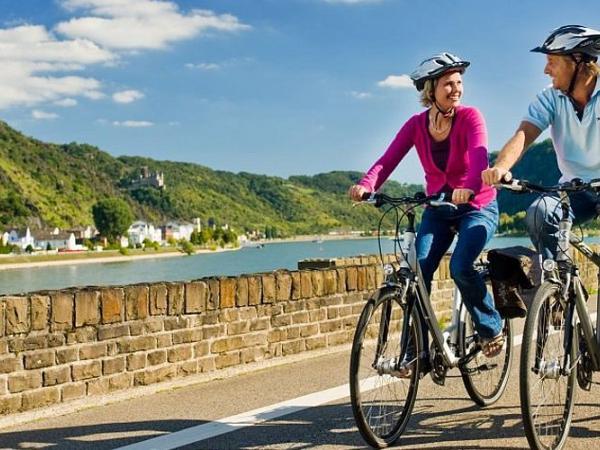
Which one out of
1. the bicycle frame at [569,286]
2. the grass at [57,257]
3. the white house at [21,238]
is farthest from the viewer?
the white house at [21,238]

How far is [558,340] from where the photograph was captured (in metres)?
3.91

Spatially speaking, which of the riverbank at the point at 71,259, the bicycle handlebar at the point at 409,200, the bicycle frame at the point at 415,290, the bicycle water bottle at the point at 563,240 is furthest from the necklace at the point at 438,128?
the riverbank at the point at 71,259

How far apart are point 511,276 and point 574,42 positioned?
3.98 ft

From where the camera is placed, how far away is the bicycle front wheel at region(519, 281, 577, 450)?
3.63 metres

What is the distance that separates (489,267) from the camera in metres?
4.54

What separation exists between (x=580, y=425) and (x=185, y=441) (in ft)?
6.68

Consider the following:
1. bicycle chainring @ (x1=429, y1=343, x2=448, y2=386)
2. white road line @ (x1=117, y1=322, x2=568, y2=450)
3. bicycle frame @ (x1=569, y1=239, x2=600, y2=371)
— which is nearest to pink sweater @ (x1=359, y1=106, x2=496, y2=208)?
bicycle frame @ (x1=569, y1=239, x2=600, y2=371)

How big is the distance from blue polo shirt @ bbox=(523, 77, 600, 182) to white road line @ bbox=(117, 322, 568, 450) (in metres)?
2.06

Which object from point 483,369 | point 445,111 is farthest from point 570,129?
point 483,369

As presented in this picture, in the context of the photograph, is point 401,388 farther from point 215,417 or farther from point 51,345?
point 51,345

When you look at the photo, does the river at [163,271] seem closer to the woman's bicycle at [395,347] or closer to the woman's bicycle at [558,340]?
the woman's bicycle at [395,347]

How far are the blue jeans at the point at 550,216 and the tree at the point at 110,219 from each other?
16521 cm

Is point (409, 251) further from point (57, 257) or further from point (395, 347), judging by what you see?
point (57, 257)

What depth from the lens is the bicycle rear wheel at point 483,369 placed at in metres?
4.86
